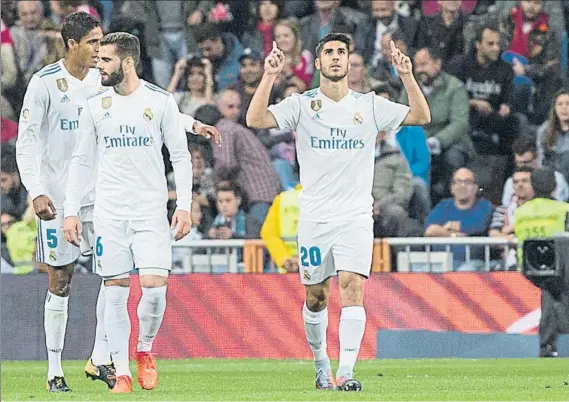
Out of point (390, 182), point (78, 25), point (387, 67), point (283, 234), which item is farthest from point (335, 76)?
point (387, 67)

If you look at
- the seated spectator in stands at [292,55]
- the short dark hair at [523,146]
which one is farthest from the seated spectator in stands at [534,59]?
the seated spectator in stands at [292,55]

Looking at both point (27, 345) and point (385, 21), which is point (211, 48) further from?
point (27, 345)

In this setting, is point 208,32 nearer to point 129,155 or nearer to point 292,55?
point 292,55

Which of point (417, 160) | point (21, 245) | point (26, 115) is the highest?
point (26, 115)

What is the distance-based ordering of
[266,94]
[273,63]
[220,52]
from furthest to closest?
[220,52]
[266,94]
[273,63]

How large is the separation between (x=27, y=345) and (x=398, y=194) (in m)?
4.41

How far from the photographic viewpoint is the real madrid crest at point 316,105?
40.0 ft

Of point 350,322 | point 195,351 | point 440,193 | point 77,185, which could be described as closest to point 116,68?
point 77,185

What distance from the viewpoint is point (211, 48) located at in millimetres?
20984

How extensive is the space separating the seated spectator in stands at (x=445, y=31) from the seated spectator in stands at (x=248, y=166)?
2.47m

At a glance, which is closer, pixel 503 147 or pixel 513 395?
pixel 513 395

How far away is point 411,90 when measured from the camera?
39.1 ft

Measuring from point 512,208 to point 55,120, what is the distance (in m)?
6.77

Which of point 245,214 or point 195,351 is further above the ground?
point 245,214
